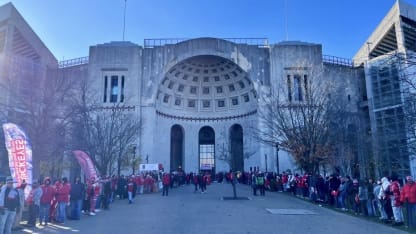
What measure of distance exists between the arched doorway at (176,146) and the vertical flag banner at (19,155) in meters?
32.2

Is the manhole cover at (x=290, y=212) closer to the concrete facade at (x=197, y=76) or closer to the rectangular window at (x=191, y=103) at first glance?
the concrete facade at (x=197, y=76)

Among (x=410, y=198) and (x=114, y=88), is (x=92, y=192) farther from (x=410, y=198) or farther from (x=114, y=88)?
(x=114, y=88)

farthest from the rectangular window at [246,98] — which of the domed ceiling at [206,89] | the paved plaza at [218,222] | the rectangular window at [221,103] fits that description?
the paved plaza at [218,222]

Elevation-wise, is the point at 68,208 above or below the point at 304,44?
below

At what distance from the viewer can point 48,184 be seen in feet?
38.8

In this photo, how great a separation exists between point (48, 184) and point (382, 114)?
33141mm

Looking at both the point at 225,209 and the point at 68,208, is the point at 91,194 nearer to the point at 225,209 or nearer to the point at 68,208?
the point at 68,208

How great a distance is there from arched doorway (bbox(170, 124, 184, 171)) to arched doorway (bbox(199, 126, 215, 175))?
2897mm

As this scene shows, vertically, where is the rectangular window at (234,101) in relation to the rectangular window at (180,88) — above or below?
below

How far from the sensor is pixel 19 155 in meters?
11.1

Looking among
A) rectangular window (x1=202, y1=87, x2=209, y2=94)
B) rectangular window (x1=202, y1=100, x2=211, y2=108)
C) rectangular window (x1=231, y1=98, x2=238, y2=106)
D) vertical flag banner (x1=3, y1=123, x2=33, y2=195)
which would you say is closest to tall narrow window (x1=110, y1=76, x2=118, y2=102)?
rectangular window (x1=202, y1=87, x2=209, y2=94)

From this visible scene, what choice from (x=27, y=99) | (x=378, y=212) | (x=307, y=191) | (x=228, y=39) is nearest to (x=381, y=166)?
(x=307, y=191)

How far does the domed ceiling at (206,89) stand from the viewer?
1615 inches

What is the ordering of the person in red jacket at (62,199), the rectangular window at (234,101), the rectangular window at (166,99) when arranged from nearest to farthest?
the person in red jacket at (62,199) → the rectangular window at (166,99) → the rectangular window at (234,101)
